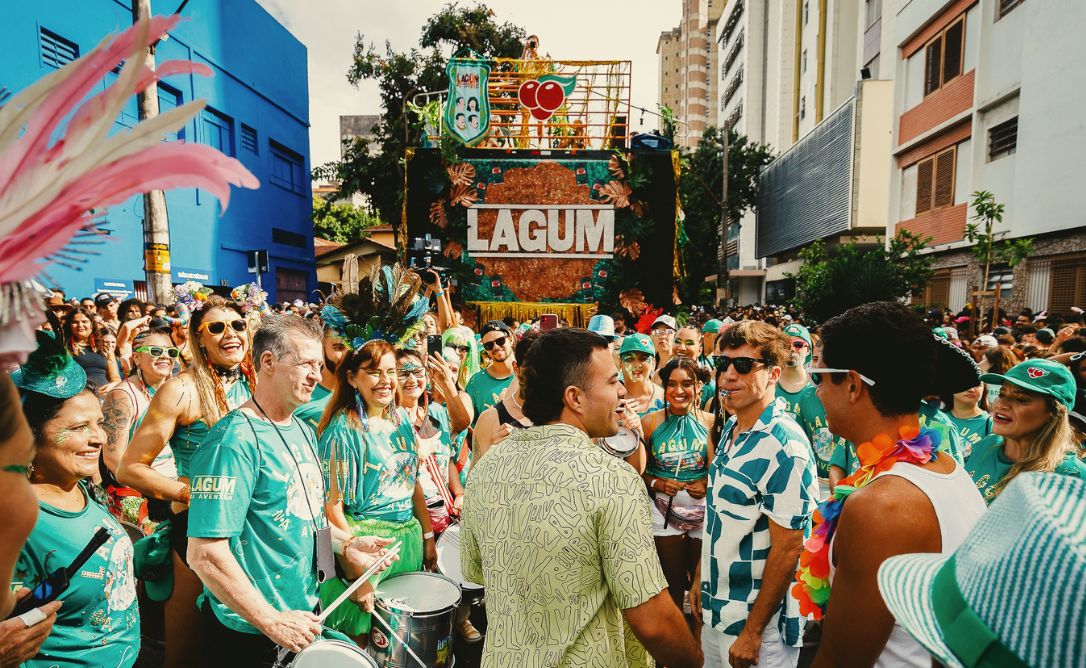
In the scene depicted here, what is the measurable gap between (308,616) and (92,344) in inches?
256

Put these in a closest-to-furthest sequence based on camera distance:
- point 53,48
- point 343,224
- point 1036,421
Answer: point 1036,421 < point 53,48 < point 343,224

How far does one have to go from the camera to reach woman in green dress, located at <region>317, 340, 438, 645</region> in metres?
2.89

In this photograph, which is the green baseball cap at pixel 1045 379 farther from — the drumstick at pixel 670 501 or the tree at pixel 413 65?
the tree at pixel 413 65

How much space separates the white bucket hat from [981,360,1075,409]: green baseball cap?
2845 mm

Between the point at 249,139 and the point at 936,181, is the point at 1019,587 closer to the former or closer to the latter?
the point at 936,181

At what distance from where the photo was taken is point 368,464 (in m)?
2.96

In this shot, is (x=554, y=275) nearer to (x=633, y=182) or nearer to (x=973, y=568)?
(x=633, y=182)

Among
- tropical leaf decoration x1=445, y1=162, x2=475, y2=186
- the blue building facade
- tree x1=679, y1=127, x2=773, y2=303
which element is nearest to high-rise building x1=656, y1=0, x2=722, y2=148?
tree x1=679, y1=127, x2=773, y2=303

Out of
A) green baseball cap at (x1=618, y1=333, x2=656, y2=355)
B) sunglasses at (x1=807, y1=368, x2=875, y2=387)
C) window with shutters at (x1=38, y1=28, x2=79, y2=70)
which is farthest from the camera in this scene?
window with shutters at (x1=38, y1=28, x2=79, y2=70)

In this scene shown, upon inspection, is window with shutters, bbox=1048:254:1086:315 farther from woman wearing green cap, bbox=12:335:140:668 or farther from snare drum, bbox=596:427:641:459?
woman wearing green cap, bbox=12:335:140:668

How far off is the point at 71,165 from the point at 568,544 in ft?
4.42

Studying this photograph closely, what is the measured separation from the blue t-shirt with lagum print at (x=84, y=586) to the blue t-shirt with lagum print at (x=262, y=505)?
0.91 feet

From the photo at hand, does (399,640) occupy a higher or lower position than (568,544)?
lower

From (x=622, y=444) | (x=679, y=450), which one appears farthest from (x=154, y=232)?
(x=679, y=450)
